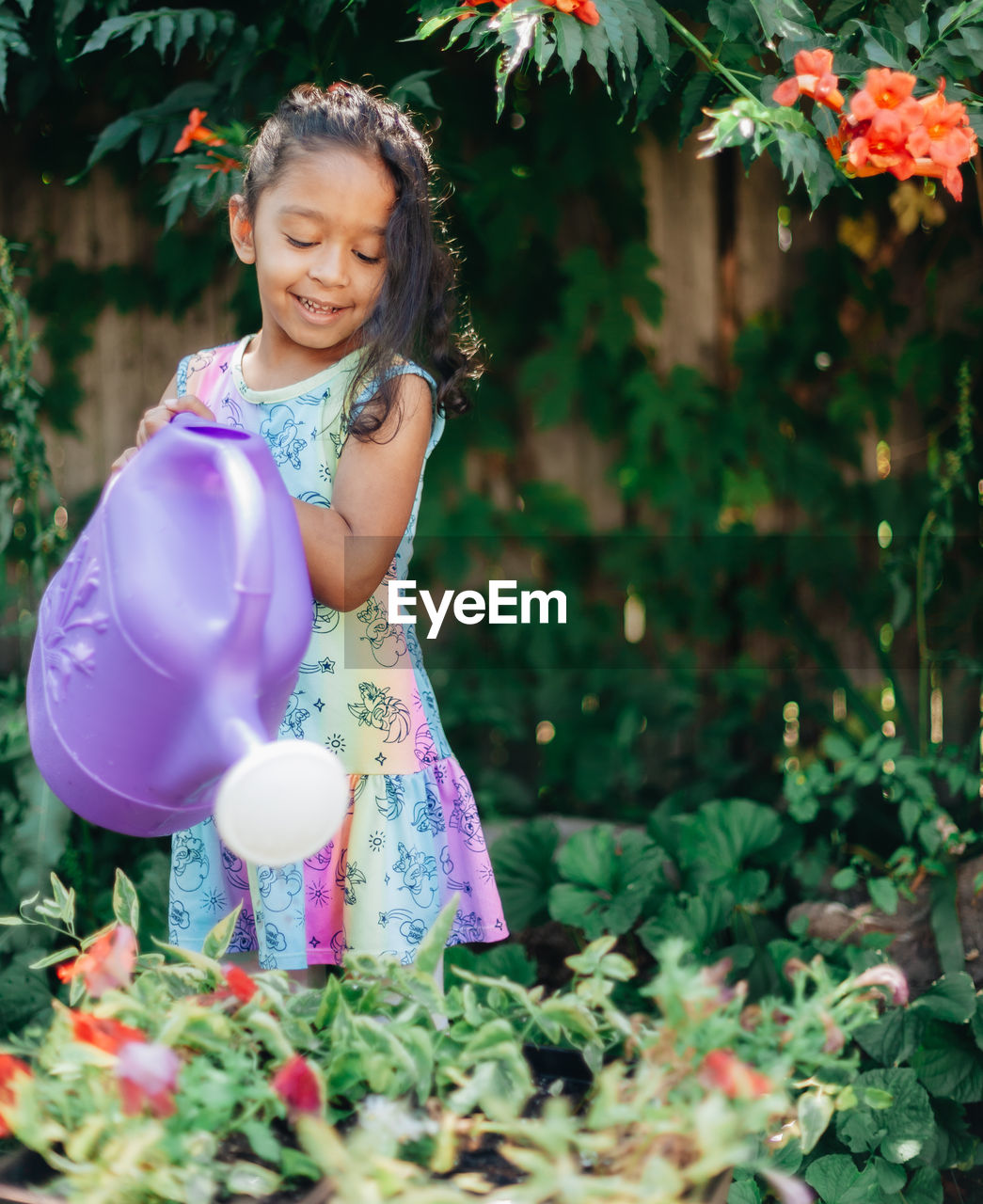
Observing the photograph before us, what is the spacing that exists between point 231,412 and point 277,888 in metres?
0.54

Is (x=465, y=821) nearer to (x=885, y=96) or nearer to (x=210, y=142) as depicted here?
(x=885, y=96)

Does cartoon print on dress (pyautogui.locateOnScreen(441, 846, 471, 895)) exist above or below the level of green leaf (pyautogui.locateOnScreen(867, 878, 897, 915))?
above

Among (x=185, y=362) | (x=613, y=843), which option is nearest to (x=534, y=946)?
(x=613, y=843)

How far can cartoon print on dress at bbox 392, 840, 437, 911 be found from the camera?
134 cm

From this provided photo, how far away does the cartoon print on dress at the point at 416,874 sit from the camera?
4.39ft

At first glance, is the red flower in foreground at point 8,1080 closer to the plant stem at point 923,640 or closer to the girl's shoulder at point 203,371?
the girl's shoulder at point 203,371

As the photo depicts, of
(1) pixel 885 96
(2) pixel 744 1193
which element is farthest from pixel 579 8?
(2) pixel 744 1193

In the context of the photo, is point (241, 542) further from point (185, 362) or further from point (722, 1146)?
point (185, 362)

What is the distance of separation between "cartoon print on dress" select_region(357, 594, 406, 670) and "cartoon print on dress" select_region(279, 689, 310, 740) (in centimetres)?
10

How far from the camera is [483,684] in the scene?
9.50 feet

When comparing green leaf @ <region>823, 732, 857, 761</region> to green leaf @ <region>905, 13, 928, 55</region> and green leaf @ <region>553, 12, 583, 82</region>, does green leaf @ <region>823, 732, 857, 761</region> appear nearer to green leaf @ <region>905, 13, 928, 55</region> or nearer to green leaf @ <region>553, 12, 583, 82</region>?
green leaf @ <region>905, 13, 928, 55</region>

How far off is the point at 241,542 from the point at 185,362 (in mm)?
758

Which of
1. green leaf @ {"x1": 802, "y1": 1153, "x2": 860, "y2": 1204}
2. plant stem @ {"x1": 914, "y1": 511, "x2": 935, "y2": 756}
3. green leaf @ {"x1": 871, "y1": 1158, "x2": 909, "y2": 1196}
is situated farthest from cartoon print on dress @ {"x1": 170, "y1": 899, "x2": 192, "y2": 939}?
plant stem @ {"x1": 914, "y1": 511, "x2": 935, "y2": 756}

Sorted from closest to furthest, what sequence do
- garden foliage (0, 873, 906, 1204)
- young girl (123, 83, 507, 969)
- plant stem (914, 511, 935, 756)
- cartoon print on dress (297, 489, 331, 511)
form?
garden foliage (0, 873, 906, 1204), young girl (123, 83, 507, 969), cartoon print on dress (297, 489, 331, 511), plant stem (914, 511, 935, 756)
